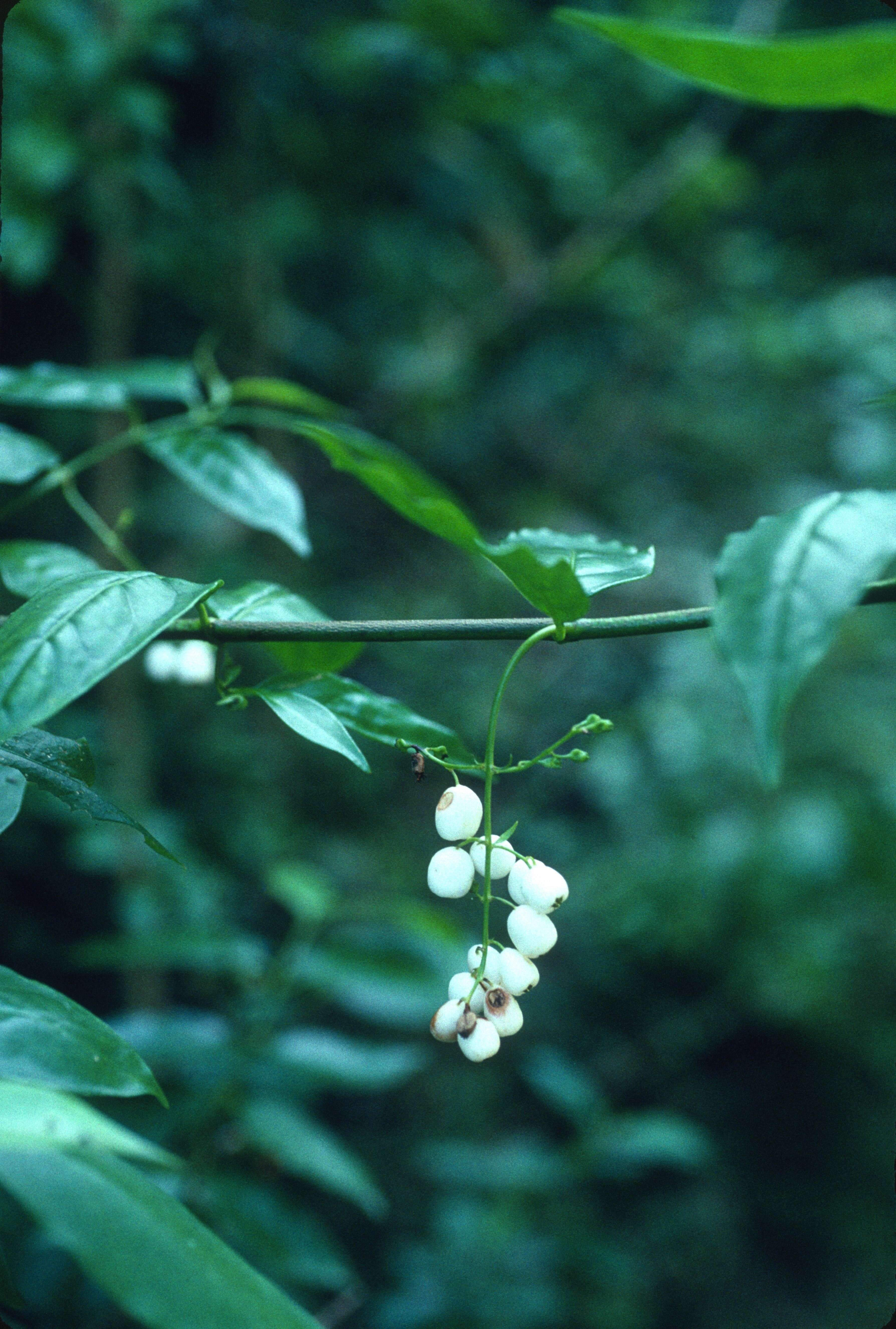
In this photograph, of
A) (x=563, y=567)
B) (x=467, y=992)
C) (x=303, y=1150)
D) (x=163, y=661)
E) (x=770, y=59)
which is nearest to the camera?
(x=770, y=59)

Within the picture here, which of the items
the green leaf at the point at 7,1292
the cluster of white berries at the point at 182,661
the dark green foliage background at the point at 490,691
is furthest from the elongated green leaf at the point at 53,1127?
the dark green foliage background at the point at 490,691

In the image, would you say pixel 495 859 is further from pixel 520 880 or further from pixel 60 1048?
pixel 60 1048

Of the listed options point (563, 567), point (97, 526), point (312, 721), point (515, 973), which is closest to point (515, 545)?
point (563, 567)

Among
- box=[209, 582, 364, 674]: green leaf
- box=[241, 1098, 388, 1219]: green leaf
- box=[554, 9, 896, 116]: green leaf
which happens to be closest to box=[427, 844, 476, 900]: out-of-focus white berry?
box=[209, 582, 364, 674]: green leaf

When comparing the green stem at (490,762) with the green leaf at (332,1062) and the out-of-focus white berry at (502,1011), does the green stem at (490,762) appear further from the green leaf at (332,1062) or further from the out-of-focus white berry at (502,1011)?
the green leaf at (332,1062)

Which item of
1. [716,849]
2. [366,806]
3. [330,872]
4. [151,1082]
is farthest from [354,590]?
[151,1082]

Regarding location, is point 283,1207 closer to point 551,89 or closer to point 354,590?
point 354,590
